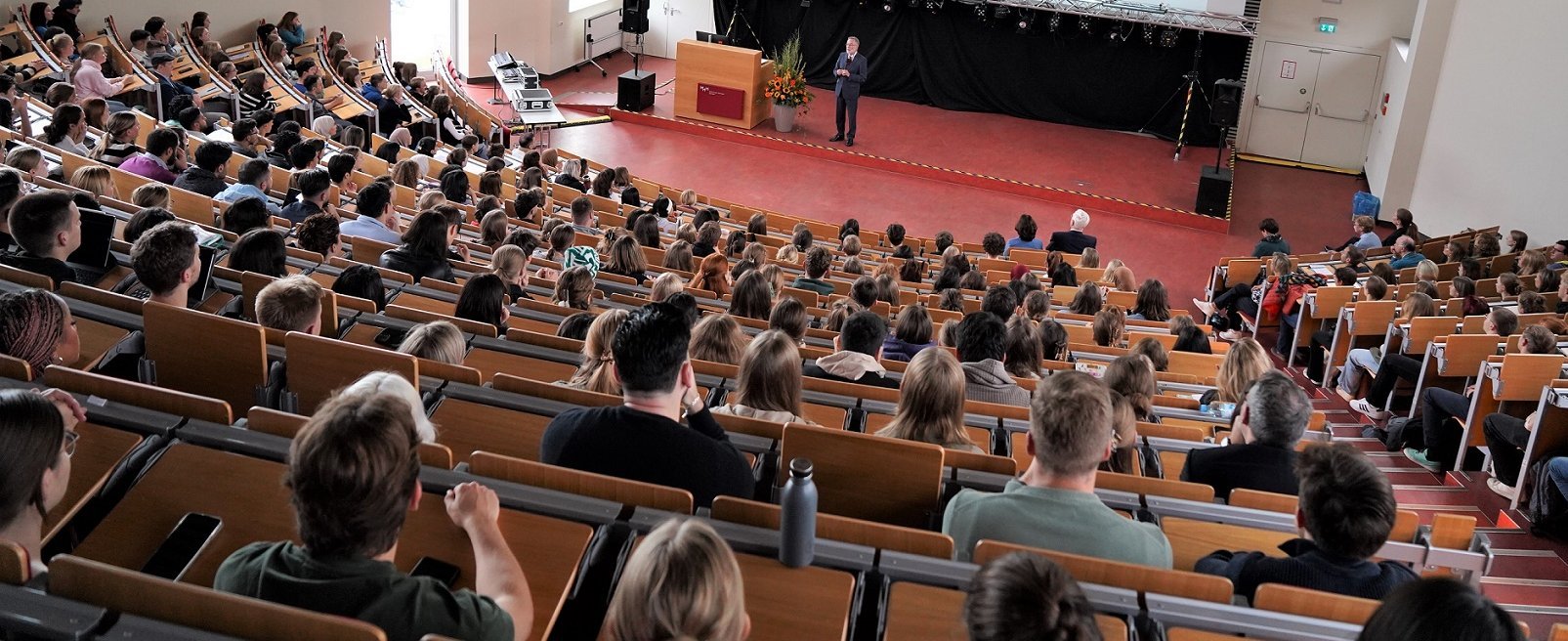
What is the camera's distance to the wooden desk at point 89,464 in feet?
9.28

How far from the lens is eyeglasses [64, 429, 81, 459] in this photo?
9.57 ft

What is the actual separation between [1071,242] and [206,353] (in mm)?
9258

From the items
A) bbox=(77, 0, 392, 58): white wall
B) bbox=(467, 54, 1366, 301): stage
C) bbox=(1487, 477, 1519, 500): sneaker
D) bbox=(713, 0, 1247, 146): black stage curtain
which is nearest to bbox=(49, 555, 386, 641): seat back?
bbox=(1487, 477, 1519, 500): sneaker

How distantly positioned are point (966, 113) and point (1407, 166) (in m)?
6.52

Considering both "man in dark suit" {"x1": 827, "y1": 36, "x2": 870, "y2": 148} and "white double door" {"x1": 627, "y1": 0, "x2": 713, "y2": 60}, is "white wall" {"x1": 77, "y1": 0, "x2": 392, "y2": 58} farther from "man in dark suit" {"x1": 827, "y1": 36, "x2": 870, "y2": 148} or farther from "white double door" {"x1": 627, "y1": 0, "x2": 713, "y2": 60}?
"man in dark suit" {"x1": 827, "y1": 36, "x2": 870, "y2": 148}

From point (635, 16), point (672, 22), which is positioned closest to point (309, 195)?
point (635, 16)

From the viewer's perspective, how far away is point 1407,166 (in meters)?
14.7

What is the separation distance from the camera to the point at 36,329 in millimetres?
3578

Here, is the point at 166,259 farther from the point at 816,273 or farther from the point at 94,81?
the point at 94,81

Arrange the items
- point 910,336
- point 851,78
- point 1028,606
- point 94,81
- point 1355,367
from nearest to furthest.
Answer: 1. point 1028,606
2. point 910,336
3. point 1355,367
4. point 94,81
5. point 851,78

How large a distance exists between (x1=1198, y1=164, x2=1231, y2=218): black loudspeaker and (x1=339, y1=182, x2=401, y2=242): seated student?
10248mm

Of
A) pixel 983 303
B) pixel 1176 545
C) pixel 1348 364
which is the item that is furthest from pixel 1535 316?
pixel 1176 545

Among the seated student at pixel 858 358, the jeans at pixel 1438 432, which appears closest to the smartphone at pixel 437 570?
the seated student at pixel 858 358

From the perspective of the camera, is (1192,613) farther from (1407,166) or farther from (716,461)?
(1407,166)
